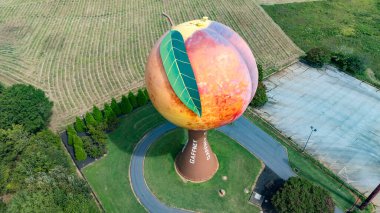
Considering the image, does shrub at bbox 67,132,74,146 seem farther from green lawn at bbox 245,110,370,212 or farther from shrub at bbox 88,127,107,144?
green lawn at bbox 245,110,370,212

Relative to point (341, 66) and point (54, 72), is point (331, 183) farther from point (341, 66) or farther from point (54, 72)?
point (54, 72)

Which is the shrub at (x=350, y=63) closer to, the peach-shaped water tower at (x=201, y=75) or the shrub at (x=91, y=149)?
the peach-shaped water tower at (x=201, y=75)

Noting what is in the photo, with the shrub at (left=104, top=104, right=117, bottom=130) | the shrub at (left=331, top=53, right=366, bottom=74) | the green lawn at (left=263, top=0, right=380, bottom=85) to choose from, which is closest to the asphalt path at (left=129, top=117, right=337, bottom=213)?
the shrub at (left=104, top=104, right=117, bottom=130)

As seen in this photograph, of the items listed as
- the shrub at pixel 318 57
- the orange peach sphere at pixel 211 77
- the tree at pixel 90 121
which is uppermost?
the orange peach sphere at pixel 211 77

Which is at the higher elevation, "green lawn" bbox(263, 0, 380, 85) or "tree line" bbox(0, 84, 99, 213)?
"green lawn" bbox(263, 0, 380, 85)

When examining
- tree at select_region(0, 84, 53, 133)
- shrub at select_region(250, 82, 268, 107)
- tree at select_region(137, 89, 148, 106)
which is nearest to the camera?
tree at select_region(0, 84, 53, 133)

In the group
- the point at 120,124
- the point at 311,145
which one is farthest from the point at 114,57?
the point at 311,145

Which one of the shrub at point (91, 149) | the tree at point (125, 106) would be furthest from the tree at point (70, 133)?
the tree at point (125, 106)
